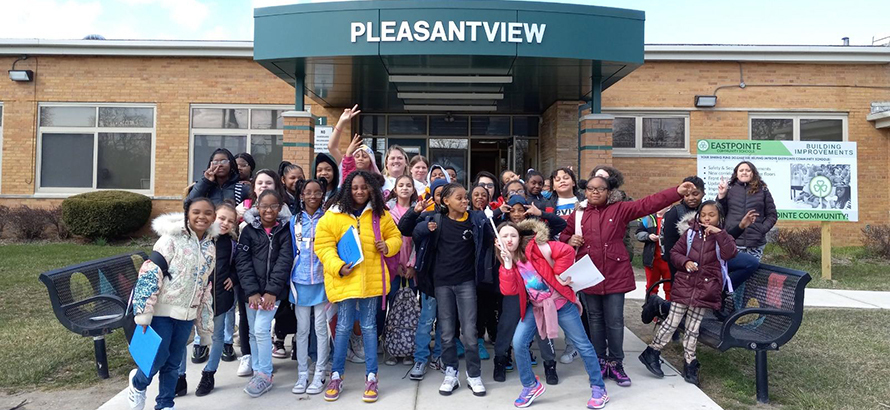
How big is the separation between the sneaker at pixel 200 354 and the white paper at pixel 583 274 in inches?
120

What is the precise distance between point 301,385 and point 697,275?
119 inches

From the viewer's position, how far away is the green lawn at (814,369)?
12.6 feet

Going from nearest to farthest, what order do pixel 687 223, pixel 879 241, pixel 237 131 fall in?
pixel 687 223 < pixel 879 241 < pixel 237 131

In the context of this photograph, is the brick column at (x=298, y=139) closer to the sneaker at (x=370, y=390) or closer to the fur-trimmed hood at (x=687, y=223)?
the sneaker at (x=370, y=390)

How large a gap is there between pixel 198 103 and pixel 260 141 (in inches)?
66.4

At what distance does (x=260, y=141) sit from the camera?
Answer: 43.6 ft

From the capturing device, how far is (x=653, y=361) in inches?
169

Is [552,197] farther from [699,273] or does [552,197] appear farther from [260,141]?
[260,141]

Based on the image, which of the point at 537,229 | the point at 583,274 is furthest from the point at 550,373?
the point at 537,229

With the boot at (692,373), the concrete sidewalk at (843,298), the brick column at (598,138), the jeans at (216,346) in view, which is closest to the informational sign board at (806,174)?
the concrete sidewalk at (843,298)

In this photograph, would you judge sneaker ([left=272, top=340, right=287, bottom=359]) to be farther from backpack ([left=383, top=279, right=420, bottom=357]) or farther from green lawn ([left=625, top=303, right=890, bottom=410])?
green lawn ([left=625, top=303, right=890, bottom=410])

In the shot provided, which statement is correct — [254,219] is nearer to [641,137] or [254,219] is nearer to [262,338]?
[262,338]

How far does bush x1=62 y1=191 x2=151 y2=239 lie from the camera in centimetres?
1157

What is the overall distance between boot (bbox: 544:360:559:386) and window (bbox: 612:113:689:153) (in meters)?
9.56
